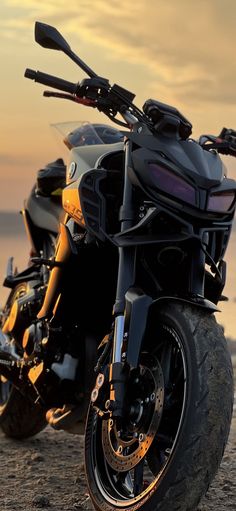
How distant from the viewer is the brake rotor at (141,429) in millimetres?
3355

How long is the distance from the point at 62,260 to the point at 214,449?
57.5 inches

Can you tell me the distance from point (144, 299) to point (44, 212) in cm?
237

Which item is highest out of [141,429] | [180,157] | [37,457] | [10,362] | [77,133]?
[77,133]

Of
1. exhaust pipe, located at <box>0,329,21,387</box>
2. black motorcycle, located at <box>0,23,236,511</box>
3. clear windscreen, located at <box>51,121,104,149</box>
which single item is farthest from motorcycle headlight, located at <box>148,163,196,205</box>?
exhaust pipe, located at <box>0,329,21,387</box>

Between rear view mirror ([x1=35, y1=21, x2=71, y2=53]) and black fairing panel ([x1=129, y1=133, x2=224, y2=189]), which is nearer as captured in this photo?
black fairing panel ([x1=129, y1=133, x2=224, y2=189])

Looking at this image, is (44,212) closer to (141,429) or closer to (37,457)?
(37,457)

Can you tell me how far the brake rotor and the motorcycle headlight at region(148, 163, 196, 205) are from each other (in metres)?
0.74

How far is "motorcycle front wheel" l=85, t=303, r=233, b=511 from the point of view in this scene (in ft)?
10.3

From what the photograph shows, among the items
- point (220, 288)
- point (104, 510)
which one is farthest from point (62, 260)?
point (104, 510)

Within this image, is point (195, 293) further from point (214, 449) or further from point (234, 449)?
point (234, 449)

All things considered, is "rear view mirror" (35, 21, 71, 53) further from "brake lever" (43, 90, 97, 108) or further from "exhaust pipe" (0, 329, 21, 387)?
"exhaust pipe" (0, 329, 21, 387)

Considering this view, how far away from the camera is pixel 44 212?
570 centimetres

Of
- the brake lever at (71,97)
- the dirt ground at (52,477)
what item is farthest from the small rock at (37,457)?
the brake lever at (71,97)

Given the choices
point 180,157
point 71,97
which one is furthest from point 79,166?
point 180,157
